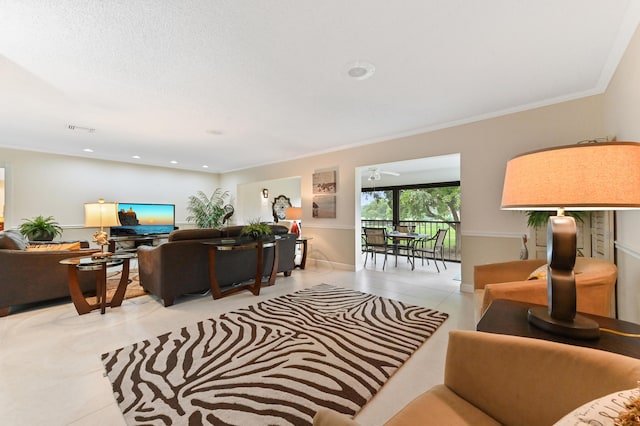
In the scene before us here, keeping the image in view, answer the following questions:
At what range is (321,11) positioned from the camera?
1652mm

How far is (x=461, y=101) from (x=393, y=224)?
4.75 meters

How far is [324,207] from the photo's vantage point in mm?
5367

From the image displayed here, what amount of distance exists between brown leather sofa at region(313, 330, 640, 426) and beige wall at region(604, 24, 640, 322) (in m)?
1.70

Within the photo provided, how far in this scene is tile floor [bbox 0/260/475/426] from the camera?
145cm

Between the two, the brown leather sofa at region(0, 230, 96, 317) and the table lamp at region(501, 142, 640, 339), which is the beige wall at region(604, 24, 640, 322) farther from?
the brown leather sofa at region(0, 230, 96, 317)

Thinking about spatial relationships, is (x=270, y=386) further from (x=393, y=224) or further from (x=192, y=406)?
(x=393, y=224)

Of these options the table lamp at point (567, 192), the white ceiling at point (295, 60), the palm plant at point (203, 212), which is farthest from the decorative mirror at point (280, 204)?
the table lamp at point (567, 192)

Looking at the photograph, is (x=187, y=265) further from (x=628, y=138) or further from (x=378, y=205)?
(x=378, y=205)

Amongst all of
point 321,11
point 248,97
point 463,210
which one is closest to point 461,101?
point 463,210

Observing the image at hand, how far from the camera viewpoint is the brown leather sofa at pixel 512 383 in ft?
2.38

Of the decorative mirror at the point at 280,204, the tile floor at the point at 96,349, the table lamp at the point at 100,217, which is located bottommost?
the tile floor at the point at 96,349

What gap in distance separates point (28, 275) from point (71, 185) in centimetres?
377

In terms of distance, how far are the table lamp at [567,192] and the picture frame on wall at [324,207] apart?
162 inches

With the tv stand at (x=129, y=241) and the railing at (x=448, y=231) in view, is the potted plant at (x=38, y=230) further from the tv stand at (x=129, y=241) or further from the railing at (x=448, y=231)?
the railing at (x=448, y=231)
